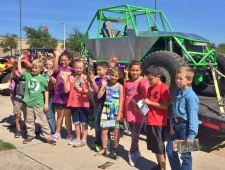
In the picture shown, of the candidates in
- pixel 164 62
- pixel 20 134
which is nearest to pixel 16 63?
pixel 20 134

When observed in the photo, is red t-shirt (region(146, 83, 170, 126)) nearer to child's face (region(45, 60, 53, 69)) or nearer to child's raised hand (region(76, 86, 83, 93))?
child's raised hand (region(76, 86, 83, 93))

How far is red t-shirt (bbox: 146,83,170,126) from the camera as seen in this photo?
3.17m

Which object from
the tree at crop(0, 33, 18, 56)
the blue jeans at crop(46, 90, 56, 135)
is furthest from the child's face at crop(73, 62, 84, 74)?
the tree at crop(0, 33, 18, 56)

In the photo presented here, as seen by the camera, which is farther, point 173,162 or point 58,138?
point 58,138

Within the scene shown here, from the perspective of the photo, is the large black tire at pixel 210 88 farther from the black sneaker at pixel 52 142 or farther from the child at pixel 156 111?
the black sneaker at pixel 52 142

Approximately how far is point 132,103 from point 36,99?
1633 mm

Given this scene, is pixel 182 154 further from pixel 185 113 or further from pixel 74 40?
pixel 74 40

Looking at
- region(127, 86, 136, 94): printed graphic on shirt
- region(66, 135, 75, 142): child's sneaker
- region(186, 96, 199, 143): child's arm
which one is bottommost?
region(66, 135, 75, 142): child's sneaker

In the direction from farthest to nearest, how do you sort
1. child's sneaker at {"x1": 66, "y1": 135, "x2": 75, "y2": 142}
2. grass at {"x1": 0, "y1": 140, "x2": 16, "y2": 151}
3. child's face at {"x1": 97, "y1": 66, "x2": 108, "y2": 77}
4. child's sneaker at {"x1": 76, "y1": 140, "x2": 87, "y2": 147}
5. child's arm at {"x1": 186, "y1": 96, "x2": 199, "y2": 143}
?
child's sneaker at {"x1": 66, "y1": 135, "x2": 75, "y2": 142} → child's sneaker at {"x1": 76, "y1": 140, "x2": 87, "y2": 147} → grass at {"x1": 0, "y1": 140, "x2": 16, "y2": 151} → child's face at {"x1": 97, "y1": 66, "x2": 108, "y2": 77} → child's arm at {"x1": 186, "y1": 96, "x2": 199, "y2": 143}

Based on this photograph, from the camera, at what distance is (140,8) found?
24.1ft

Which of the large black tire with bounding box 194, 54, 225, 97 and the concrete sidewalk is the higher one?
the large black tire with bounding box 194, 54, 225, 97

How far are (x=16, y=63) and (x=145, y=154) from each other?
2.59 m

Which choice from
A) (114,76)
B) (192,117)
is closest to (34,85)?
(114,76)

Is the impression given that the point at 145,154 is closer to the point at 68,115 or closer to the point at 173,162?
the point at 173,162
